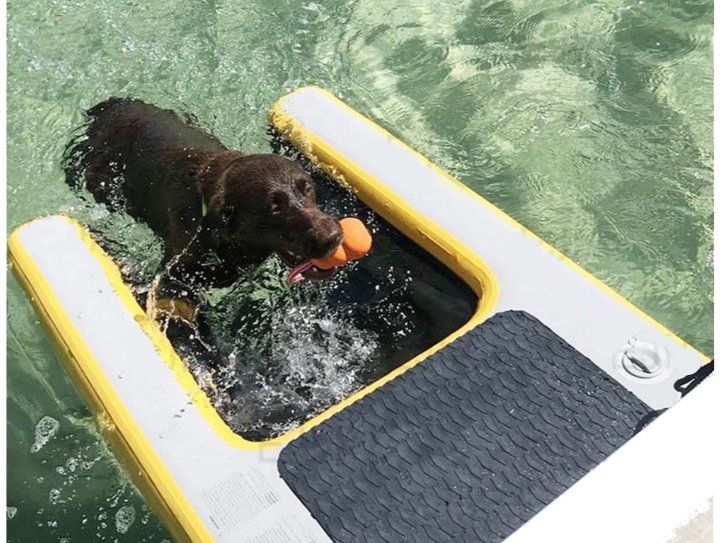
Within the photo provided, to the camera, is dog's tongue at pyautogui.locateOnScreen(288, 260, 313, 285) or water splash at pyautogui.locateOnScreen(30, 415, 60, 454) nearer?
dog's tongue at pyautogui.locateOnScreen(288, 260, 313, 285)

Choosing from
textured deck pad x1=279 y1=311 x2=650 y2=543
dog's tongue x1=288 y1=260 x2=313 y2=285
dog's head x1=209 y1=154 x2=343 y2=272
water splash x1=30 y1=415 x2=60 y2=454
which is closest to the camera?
textured deck pad x1=279 y1=311 x2=650 y2=543

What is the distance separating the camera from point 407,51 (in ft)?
17.9

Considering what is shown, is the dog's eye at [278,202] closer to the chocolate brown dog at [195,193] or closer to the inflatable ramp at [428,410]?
the chocolate brown dog at [195,193]

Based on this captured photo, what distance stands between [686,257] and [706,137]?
3.00 ft

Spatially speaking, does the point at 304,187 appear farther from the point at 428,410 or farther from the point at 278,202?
the point at 428,410

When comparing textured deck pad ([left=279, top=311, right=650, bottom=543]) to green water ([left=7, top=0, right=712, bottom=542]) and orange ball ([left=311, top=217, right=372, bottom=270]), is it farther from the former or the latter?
green water ([left=7, top=0, right=712, bottom=542])

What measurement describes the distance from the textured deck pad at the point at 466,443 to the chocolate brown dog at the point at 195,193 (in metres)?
0.73

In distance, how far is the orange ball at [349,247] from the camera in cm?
324

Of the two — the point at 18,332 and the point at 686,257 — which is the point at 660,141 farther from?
the point at 18,332

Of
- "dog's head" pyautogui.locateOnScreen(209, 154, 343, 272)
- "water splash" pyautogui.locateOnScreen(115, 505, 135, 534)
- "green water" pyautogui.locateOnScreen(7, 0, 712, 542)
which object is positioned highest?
"dog's head" pyautogui.locateOnScreen(209, 154, 343, 272)

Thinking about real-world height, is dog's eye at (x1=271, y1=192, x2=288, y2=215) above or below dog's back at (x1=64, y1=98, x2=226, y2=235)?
above

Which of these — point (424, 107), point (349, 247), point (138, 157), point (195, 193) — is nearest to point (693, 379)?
point (349, 247)

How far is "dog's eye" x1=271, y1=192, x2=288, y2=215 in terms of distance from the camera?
3178 millimetres

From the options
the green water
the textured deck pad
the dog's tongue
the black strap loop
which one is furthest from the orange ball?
the black strap loop
